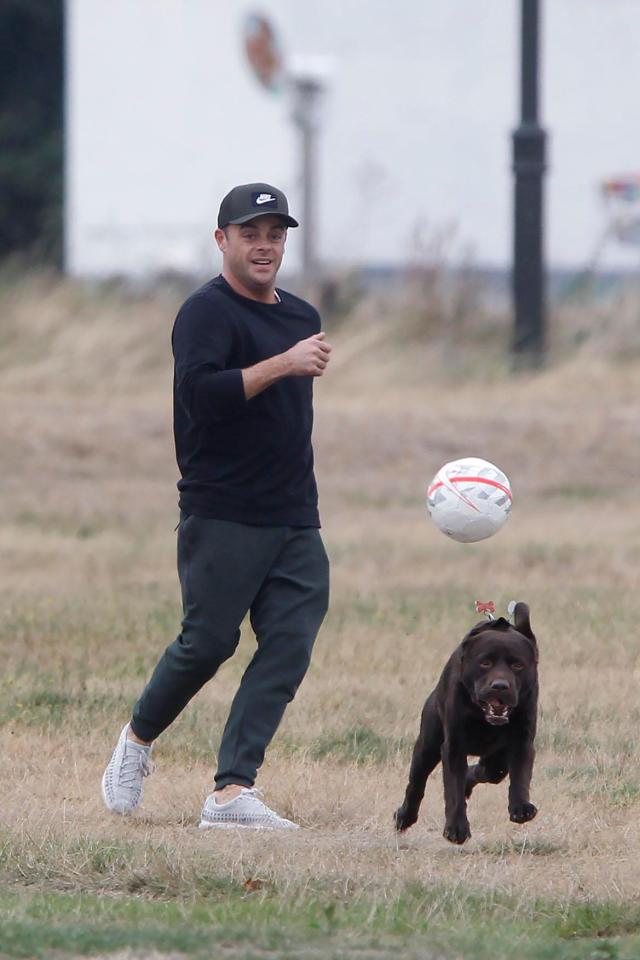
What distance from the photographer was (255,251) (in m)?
6.55

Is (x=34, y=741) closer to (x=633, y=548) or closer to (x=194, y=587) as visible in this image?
(x=194, y=587)

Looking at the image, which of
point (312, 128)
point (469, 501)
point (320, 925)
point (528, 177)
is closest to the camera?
point (320, 925)

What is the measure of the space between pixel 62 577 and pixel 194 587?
17.9ft

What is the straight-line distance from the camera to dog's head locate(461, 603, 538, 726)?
5992 millimetres

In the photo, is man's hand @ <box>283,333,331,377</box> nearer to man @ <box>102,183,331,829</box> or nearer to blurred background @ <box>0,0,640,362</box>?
man @ <box>102,183,331,829</box>

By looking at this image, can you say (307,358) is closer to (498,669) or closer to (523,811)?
(498,669)

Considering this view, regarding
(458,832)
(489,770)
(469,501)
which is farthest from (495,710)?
(469,501)

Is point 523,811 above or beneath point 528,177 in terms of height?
beneath

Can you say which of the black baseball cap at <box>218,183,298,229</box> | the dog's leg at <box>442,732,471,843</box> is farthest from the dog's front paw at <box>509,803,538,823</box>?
the black baseball cap at <box>218,183,298,229</box>

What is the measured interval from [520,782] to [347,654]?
11.4ft

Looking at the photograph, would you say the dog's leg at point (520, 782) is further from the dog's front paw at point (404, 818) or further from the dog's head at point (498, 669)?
the dog's front paw at point (404, 818)

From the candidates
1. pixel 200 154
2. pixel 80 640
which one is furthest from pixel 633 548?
pixel 200 154

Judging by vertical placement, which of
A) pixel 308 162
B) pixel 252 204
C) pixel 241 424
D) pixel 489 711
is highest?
pixel 308 162

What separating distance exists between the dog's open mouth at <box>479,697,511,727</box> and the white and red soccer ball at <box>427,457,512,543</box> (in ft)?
2.90
